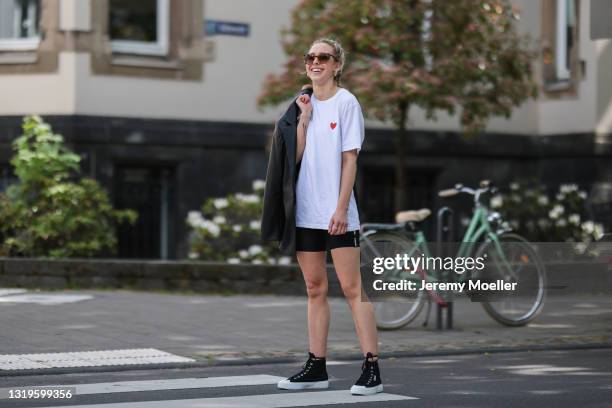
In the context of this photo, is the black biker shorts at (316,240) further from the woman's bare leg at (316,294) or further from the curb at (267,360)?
the curb at (267,360)

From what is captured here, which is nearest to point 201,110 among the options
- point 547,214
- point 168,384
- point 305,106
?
point 547,214

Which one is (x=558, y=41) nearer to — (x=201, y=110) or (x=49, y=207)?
(x=201, y=110)

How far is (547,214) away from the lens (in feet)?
59.9

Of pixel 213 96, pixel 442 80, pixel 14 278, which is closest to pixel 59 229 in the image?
pixel 14 278

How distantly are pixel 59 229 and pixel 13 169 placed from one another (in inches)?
85.0

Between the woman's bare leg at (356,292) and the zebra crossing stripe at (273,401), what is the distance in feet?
0.96

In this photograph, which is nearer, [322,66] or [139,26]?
[322,66]

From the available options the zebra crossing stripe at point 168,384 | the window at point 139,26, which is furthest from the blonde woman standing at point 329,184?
the window at point 139,26

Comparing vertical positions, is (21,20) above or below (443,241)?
above

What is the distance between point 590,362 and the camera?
9.52 m

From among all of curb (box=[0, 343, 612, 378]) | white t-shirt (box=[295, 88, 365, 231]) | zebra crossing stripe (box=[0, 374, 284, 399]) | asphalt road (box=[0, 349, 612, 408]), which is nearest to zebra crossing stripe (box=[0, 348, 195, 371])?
curb (box=[0, 343, 612, 378])

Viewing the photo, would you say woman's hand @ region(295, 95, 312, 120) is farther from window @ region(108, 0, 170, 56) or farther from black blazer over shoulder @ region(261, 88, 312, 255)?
window @ region(108, 0, 170, 56)

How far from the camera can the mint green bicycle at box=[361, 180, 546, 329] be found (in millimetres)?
11492

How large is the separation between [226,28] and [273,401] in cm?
1133
